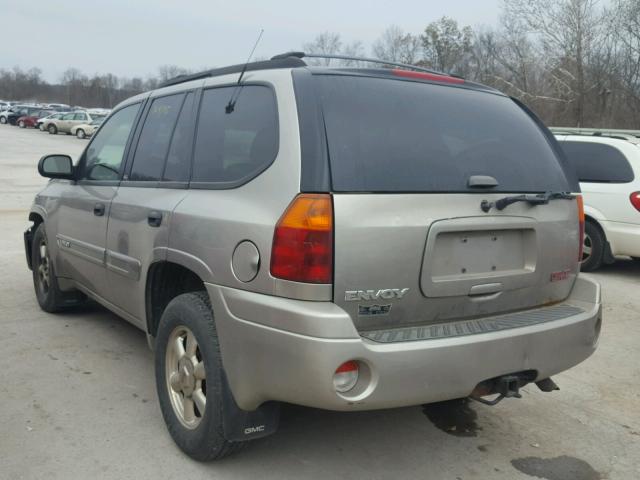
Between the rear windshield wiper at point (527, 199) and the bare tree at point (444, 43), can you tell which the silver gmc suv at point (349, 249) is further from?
the bare tree at point (444, 43)

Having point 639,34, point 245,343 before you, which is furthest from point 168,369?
point 639,34

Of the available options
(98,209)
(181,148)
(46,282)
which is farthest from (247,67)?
(46,282)

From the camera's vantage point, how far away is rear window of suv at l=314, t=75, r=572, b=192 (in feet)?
8.75

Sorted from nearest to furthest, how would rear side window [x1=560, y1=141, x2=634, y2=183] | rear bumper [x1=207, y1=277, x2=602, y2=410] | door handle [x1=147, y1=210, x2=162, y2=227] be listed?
rear bumper [x1=207, y1=277, x2=602, y2=410] < door handle [x1=147, y1=210, x2=162, y2=227] < rear side window [x1=560, y1=141, x2=634, y2=183]

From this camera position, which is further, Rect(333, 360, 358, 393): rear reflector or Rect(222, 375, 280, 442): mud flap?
Rect(222, 375, 280, 442): mud flap

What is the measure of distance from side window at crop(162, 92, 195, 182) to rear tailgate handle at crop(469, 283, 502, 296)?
1.58 m

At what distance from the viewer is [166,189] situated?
11.4ft

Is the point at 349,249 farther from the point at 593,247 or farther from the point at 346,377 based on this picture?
the point at 593,247

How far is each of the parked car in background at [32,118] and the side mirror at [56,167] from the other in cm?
4909

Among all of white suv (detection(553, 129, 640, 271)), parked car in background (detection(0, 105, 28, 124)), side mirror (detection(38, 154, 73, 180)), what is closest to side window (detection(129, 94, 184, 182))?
side mirror (detection(38, 154, 73, 180))

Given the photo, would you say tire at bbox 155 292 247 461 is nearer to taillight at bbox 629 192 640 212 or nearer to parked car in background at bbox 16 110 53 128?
taillight at bbox 629 192 640 212

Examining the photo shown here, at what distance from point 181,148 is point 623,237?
625 cm

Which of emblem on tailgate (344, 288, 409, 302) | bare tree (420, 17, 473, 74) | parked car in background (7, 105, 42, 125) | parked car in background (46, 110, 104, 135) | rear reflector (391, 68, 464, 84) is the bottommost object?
emblem on tailgate (344, 288, 409, 302)

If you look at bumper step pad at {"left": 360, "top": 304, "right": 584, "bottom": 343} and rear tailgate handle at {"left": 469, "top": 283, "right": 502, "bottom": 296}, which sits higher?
rear tailgate handle at {"left": 469, "top": 283, "right": 502, "bottom": 296}
